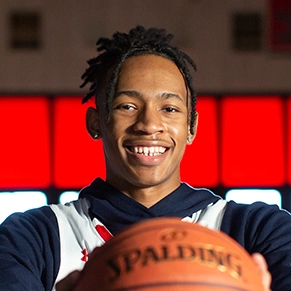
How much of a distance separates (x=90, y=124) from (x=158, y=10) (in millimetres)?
4664

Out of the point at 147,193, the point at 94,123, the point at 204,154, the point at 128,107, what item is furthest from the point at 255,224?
the point at 204,154

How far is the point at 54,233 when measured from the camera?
7.56 feet

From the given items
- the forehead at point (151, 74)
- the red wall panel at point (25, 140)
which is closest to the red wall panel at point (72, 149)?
the red wall panel at point (25, 140)

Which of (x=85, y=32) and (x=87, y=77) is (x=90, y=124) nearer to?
(x=87, y=77)

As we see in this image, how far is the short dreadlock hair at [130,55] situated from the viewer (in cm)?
241

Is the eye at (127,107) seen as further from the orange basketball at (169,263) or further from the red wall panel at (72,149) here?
the red wall panel at (72,149)

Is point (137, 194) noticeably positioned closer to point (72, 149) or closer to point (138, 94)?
point (138, 94)

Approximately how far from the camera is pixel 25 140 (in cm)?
711

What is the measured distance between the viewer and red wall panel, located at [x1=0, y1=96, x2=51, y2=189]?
7078 mm

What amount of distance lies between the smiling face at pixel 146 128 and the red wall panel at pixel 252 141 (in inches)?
189

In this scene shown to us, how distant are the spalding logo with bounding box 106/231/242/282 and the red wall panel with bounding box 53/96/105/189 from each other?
536 centimetres

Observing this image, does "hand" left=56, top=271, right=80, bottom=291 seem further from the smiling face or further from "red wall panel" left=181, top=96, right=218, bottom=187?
"red wall panel" left=181, top=96, right=218, bottom=187

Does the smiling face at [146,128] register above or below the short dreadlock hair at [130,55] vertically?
below

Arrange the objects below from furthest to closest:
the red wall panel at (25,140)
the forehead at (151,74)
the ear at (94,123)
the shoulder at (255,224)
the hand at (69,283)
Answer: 1. the red wall panel at (25,140)
2. the ear at (94,123)
3. the forehead at (151,74)
4. the shoulder at (255,224)
5. the hand at (69,283)
